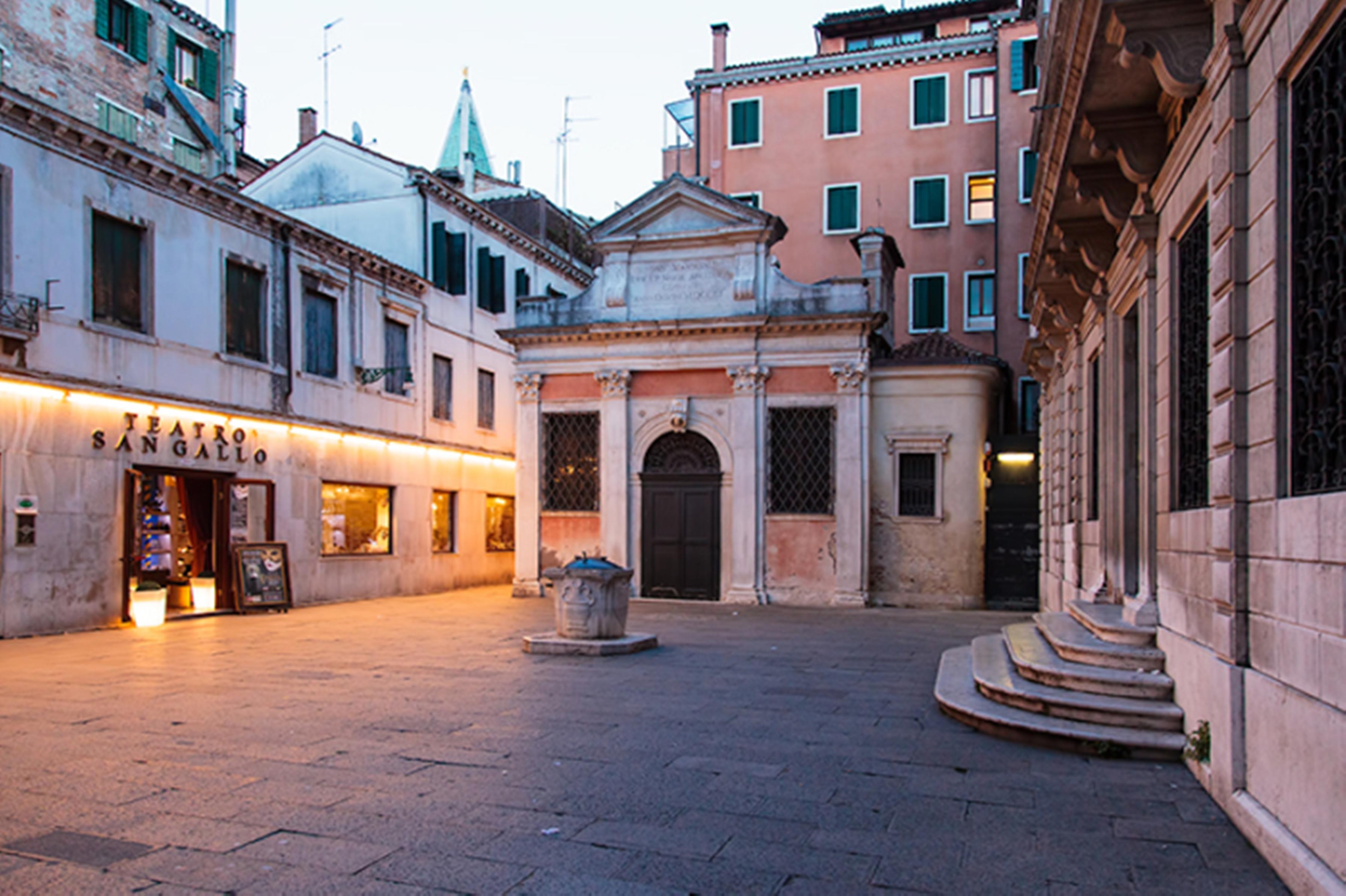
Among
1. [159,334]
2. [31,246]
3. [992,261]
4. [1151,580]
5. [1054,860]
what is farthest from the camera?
[992,261]

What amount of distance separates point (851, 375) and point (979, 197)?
11282 millimetres

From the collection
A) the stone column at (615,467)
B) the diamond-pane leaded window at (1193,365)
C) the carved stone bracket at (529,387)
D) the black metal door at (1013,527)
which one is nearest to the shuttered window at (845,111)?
the stone column at (615,467)

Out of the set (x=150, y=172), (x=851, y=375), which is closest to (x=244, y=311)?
(x=150, y=172)

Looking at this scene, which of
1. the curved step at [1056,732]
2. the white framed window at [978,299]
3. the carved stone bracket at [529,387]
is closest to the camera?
the curved step at [1056,732]

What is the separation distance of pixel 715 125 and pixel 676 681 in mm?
23883

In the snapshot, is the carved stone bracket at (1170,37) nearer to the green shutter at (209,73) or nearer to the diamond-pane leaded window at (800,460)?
the diamond-pane leaded window at (800,460)

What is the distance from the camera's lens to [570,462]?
22.4m

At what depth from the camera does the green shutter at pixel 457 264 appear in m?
25.6

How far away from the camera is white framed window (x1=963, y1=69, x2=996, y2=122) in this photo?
28.9m

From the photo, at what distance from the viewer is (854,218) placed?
30109 mm

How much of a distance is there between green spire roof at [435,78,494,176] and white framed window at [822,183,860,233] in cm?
1993

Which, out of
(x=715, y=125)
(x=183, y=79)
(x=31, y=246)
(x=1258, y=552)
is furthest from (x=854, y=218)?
(x=1258, y=552)

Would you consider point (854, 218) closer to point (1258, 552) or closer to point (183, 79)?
point (183, 79)

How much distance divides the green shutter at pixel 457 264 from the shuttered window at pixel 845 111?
37.0 feet
